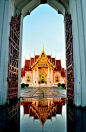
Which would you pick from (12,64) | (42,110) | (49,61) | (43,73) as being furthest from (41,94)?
(43,73)

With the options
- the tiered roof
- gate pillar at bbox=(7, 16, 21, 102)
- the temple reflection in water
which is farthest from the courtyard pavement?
the tiered roof

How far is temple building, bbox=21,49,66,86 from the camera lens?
27127 millimetres

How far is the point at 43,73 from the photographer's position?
27969mm

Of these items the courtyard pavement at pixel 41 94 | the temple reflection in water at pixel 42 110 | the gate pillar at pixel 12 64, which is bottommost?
the courtyard pavement at pixel 41 94

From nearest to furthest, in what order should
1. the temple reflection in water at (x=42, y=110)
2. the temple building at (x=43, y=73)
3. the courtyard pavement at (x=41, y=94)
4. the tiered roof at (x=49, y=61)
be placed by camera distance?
the temple reflection in water at (x=42, y=110), the courtyard pavement at (x=41, y=94), the temple building at (x=43, y=73), the tiered roof at (x=49, y=61)

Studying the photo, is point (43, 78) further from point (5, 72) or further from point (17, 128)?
point (17, 128)

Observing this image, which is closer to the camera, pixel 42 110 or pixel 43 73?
pixel 42 110

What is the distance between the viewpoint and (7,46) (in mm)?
4316

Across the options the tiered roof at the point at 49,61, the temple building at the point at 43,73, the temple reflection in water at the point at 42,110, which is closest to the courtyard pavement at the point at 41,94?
the temple reflection in water at the point at 42,110

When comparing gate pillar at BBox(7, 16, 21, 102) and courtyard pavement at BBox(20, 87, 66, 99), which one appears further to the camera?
courtyard pavement at BBox(20, 87, 66, 99)

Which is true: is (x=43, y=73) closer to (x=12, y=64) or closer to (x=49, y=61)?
(x=49, y=61)

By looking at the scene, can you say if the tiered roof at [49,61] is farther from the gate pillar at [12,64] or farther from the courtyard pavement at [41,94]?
the gate pillar at [12,64]

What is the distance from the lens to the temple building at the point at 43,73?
27.1m

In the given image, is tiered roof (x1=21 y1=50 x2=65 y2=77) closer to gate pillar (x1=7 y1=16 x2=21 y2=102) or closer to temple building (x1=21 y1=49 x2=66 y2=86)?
temple building (x1=21 y1=49 x2=66 y2=86)
